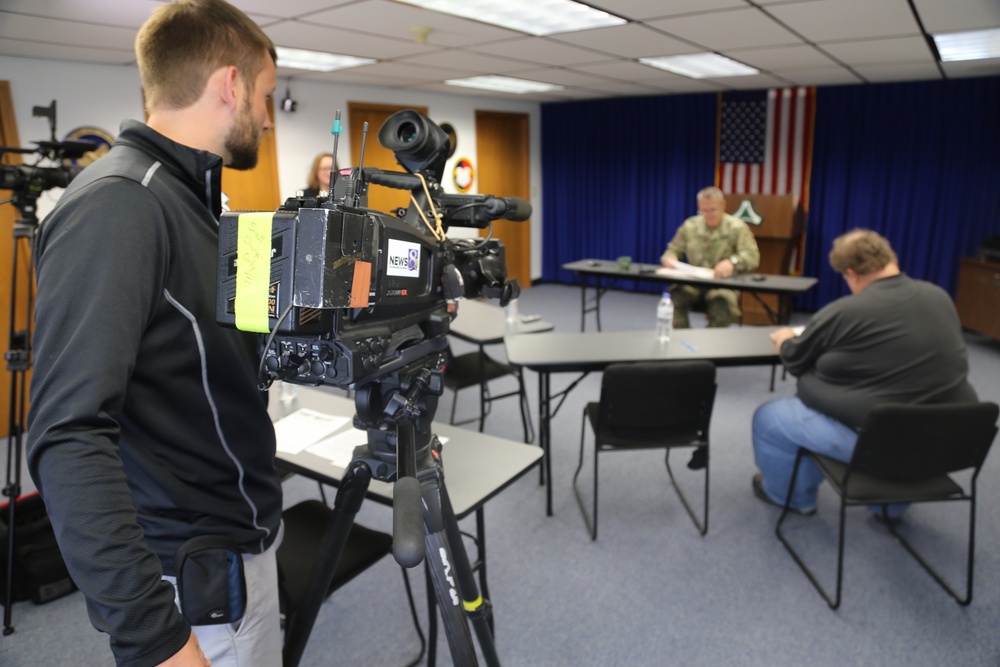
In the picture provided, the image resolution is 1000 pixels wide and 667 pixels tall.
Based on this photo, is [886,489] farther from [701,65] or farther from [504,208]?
[701,65]

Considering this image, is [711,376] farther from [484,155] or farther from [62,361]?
[484,155]

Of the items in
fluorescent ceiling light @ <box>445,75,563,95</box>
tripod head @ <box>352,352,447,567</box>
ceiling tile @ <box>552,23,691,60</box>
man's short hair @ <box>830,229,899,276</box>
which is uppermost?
fluorescent ceiling light @ <box>445,75,563,95</box>

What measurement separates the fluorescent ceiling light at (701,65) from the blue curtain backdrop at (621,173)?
5.36 feet

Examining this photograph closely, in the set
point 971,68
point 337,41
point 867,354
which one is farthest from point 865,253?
point 971,68

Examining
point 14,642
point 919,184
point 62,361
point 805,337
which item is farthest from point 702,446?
point 919,184

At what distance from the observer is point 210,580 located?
0.88 m

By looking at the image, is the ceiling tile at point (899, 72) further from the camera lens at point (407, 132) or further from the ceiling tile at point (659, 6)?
the camera lens at point (407, 132)

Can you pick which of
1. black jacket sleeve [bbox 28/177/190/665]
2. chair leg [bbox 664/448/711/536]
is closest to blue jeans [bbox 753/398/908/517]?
chair leg [bbox 664/448/711/536]

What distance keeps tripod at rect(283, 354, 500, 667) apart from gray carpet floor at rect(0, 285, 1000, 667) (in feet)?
3.02

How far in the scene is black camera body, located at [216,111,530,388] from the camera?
70 centimetres

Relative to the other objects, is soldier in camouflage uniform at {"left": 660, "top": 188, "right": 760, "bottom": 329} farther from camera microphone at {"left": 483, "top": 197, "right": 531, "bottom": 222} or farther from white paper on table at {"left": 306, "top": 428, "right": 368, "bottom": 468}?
camera microphone at {"left": 483, "top": 197, "right": 531, "bottom": 222}

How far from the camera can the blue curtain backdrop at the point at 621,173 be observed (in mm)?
6867

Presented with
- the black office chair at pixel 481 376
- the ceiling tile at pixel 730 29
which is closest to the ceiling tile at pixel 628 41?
the ceiling tile at pixel 730 29

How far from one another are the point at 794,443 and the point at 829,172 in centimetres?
470
